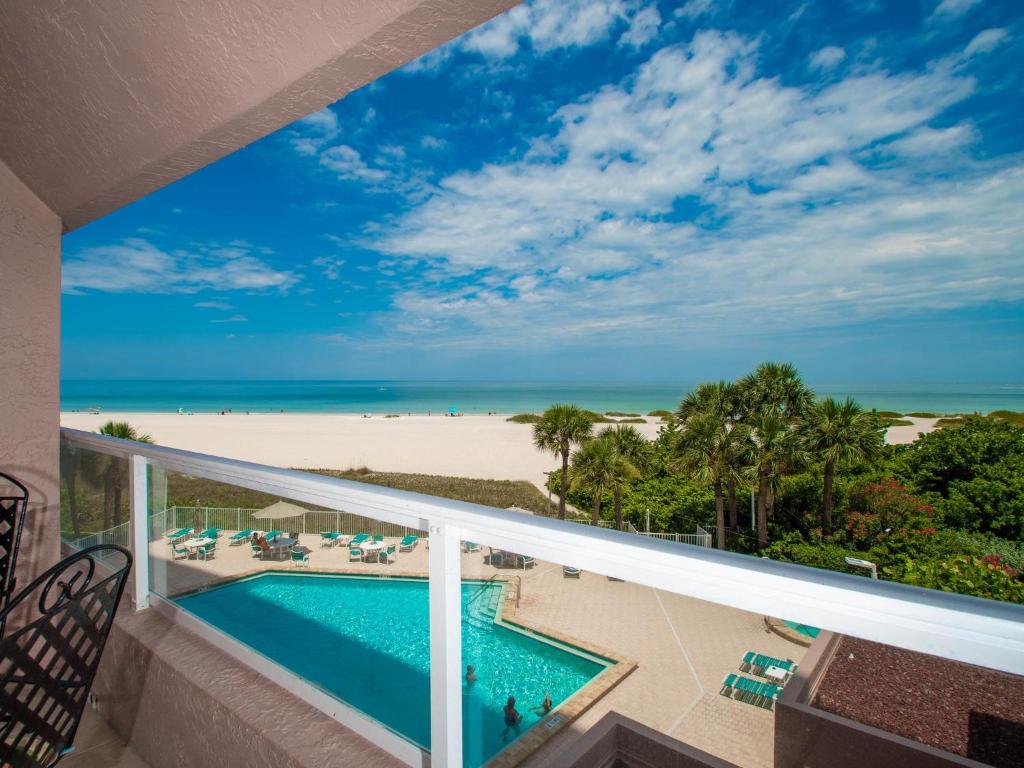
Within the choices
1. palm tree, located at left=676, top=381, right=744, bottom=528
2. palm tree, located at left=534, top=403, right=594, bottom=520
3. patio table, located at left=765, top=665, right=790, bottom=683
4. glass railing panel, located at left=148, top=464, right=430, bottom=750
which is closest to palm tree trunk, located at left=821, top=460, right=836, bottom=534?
palm tree, located at left=676, top=381, right=744, bottom=528

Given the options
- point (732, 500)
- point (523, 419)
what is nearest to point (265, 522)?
point (732, 500)

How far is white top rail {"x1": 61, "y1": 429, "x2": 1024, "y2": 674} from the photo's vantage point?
1.53 feet

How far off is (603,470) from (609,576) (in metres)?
18.6

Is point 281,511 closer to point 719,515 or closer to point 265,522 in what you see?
point 265,522

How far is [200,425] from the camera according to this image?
110 ft

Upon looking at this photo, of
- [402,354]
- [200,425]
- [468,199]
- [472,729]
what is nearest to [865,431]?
[472,729]

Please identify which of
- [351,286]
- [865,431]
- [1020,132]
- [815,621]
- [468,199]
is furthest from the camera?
[351,286]

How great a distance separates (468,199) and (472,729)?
64.0 m

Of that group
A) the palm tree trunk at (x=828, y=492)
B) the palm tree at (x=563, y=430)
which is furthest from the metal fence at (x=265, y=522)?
the palm tree trunk at (x=828, y=492)

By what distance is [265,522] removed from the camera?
1.42m

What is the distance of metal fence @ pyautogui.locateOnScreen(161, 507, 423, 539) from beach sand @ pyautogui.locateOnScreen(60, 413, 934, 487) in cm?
1909

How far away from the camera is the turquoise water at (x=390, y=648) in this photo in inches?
37.0

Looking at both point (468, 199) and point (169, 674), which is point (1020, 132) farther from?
point (169, 674)

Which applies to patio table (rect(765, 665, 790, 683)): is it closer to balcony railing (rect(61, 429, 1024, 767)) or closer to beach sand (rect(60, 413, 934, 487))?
balcony railing (rect(61, 429, 1024, 767))
